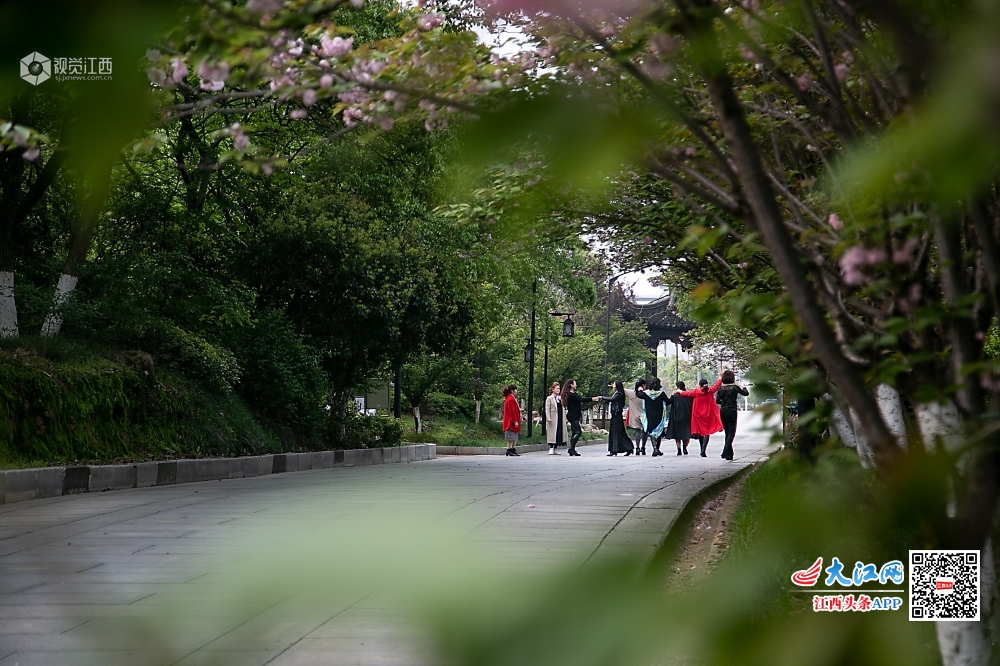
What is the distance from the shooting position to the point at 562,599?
21.5 inches

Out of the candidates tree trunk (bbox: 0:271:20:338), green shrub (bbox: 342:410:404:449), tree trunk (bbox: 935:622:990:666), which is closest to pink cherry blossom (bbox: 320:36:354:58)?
tree trunk (bbox: 935:622:990:666)

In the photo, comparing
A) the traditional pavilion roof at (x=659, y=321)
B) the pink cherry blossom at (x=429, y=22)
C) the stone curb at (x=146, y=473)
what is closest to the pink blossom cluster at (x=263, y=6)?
the pink cherry blossom at (x=429, y=22)

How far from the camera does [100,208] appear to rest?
656 millimetres

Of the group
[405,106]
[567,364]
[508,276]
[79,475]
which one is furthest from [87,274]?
[567,364]

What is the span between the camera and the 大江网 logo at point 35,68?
0.53m

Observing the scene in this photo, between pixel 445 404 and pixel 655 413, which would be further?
pixel 445 404

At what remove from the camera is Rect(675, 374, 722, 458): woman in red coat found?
21.2 meters

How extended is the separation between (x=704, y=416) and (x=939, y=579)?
68.4ft

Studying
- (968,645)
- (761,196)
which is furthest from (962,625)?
(761,196)

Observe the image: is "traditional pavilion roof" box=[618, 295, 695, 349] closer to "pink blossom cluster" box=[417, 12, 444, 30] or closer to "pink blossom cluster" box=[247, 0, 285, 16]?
"pink blossom cluster" box=[417, 12, 444, 30]

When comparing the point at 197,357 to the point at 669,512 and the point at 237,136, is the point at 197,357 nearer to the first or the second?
the point at 669,512

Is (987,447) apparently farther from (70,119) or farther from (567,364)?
(567,364)

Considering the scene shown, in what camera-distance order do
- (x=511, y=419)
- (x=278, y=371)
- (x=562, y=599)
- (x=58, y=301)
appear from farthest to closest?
(x=511, y=419) < (x=278, y=371) < (x=58, y=301) < (x=562, y=599)

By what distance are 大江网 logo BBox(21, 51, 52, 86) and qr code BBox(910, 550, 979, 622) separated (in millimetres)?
835
